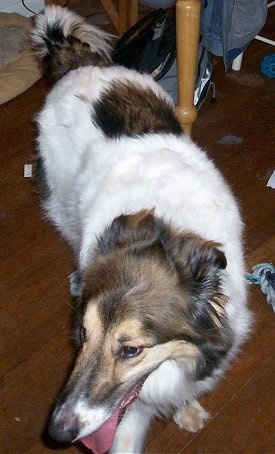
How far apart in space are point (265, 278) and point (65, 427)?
1.10 meters

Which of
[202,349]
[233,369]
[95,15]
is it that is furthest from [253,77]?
[202,349]

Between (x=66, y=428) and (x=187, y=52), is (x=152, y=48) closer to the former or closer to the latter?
(x=187, y=52)

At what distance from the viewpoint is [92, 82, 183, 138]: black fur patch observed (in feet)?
6.44

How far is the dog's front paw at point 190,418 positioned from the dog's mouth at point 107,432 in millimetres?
329

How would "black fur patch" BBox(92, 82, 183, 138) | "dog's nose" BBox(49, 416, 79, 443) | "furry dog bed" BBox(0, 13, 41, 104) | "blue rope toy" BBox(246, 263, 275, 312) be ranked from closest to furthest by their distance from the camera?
"dog's nose" BBox(49, 416, 79, 443)
"black fur patch" BBox(92, 82, 183, 138)
"blue rope toy" BBox(246, 263, 275, 312)
"furry dog bed" BBox(0, 13, 41, 104)

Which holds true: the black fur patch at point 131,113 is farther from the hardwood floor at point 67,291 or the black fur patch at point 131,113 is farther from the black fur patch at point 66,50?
the hardwood floor at point 67,291

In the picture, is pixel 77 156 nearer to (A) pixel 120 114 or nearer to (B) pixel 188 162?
(A) pixel 120 114

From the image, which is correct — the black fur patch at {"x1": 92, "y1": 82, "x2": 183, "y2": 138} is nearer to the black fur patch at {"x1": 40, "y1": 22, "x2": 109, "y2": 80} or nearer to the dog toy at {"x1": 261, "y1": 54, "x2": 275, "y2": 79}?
the black fur patch at {"x1": 40, "y1": 22, "x2": 109, "y2": 80}

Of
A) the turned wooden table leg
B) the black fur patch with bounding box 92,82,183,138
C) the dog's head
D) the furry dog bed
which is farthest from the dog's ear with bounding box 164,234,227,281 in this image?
the furry dog bed

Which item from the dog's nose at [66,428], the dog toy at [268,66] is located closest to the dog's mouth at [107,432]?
the dog's nose at [66,428]

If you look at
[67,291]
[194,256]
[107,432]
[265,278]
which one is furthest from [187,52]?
[107,432]

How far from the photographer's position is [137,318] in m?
1.41

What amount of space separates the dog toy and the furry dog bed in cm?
126

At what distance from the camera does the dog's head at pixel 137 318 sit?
1408mm
